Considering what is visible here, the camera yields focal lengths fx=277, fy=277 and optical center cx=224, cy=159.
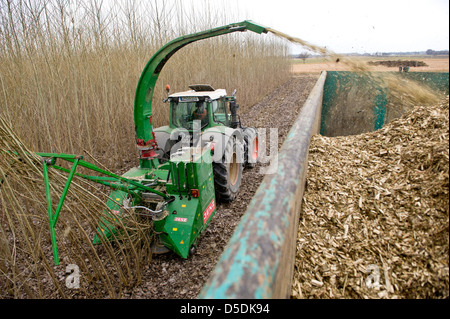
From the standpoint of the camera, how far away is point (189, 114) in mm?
4625

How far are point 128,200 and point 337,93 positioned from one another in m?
4.76

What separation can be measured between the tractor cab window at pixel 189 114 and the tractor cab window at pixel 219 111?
0.56 feet

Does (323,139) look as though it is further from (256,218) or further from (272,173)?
(256,218)

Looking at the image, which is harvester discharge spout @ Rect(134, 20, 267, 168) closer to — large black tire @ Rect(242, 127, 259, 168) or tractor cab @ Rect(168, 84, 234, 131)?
tractor cab @ Rect(168, 84, 234, 131)

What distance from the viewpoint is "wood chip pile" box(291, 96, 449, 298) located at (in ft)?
4.47

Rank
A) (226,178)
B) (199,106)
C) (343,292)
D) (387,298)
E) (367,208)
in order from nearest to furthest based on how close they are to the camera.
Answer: (387,298), (343,292), (367,208), (226,178), (199,106)

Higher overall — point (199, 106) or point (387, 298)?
point (199, 106)

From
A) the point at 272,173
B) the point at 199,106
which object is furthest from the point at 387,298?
the point at 199,106

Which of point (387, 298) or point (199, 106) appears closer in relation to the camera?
point (387, 298)

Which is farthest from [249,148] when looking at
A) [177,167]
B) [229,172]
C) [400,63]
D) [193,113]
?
[400,63]

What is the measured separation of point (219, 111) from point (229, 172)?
1.19 m

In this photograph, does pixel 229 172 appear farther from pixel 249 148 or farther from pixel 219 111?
pixel 249 148

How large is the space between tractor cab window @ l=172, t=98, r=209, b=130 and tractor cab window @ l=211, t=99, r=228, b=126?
17cm

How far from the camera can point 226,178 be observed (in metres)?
4.01
